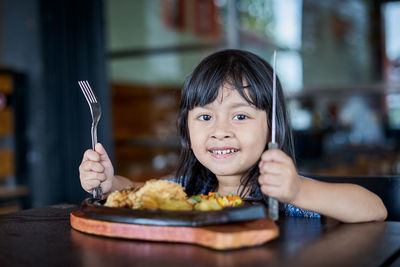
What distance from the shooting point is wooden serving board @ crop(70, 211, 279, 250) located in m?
0.69

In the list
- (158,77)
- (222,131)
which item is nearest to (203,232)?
(222,131)

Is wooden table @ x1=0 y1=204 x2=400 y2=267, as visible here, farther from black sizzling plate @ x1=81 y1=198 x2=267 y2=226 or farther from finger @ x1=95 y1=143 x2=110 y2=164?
finger @ x1=95 y1=143 x2=110 y2=164

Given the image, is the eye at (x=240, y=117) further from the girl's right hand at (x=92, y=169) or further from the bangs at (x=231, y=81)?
the girl's right hand at (x=92, y=169)

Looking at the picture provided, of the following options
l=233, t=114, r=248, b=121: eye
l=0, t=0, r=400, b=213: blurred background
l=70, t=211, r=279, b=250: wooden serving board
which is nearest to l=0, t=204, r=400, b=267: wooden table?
l=70, t=211, r=279, b=250: wooden serving board

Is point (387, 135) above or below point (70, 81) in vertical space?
below

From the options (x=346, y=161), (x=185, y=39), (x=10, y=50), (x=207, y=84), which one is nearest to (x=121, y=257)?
(x=207, y=84)

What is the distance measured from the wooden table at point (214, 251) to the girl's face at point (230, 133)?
325 millimetres

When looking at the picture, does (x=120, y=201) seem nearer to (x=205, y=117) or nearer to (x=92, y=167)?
(x=92, y=167)

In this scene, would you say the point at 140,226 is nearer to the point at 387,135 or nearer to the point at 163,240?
the point at 163,240

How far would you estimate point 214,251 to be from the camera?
2.24 ft

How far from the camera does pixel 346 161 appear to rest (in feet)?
14.3

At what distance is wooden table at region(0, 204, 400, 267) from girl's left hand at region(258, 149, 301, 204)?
66 millimetres

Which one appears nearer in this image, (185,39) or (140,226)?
(140,226)

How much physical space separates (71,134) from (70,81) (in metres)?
→ 0.32
